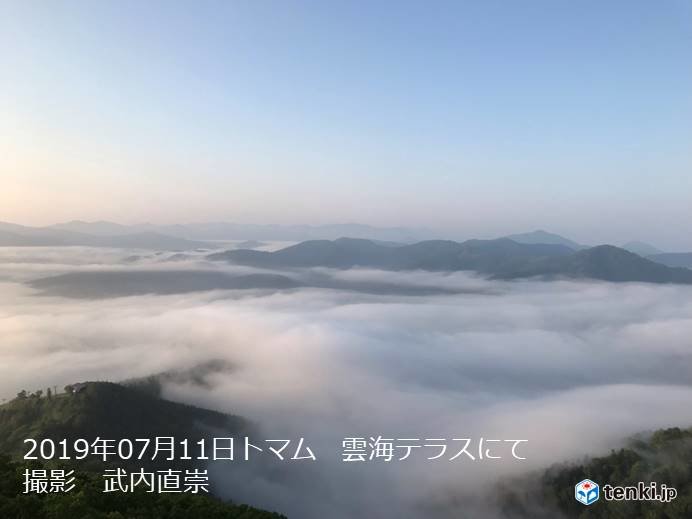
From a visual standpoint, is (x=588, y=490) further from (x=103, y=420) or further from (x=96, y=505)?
(x=103, y=420)

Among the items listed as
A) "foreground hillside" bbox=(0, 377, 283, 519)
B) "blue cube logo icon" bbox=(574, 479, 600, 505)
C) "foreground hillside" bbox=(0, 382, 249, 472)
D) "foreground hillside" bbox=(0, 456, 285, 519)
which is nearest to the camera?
"foreground hillside" bbox=(0, 456, 285, 519)

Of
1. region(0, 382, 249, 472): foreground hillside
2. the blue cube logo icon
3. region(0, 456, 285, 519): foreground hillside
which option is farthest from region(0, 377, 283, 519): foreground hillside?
the blue cube logo icon

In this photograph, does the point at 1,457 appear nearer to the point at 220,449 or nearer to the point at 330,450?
the point at 220,449

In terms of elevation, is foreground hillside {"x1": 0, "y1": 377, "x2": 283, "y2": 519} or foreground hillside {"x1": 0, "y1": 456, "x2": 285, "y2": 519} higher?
foreground hillside {"x1": 0, "y1": 456, "x2": 285, "y2": 519}

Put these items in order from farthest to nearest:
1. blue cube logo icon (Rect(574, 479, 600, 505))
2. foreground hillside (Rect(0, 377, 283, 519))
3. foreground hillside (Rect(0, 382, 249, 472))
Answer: foreground hillside (Rect(0, 382, 249, 472)) → foreground hillside (Rect(0, 377, 283, 519)) → blue cube logo icon (Rect(574, 479, 600, 505))

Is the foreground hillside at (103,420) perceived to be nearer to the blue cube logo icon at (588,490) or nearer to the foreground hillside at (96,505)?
the foreground hillside at (96,505)

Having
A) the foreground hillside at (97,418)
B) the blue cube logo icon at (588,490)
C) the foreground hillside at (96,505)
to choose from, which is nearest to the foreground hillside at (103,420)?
the foreground hillside at (97,418)

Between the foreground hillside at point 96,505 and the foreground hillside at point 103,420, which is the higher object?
the foreground hillside at point 96,505

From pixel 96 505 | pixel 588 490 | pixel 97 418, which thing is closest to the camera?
pixel 96 505

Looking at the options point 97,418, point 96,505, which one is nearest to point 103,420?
point 97,418

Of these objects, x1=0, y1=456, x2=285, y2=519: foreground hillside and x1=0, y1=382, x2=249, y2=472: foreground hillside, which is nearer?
x1=0, y1=456, x2=285, y2=519: foreground hillside

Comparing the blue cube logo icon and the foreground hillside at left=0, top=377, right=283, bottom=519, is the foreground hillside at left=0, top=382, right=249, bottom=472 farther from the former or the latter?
the blue cube logo icon

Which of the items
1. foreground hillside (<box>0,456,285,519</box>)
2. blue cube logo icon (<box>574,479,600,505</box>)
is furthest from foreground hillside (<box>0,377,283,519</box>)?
blue cube logo icon (<box>574,479,600,505</box>)
